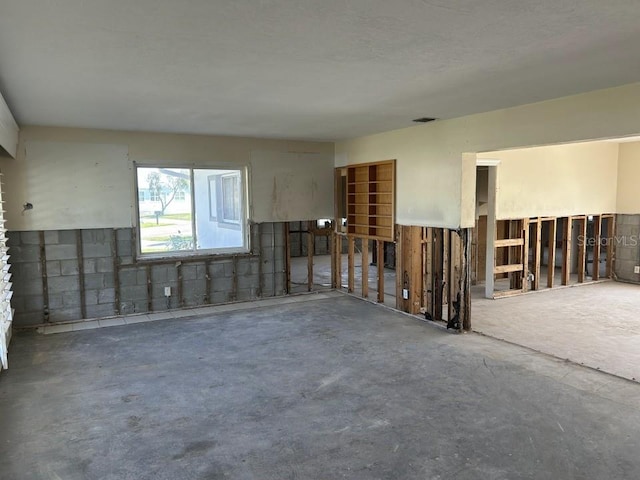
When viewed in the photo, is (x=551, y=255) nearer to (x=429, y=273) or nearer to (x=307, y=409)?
(x=429, y=273)

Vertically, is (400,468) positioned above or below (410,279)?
below

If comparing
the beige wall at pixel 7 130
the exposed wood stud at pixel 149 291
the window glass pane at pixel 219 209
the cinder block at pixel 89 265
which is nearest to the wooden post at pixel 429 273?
the window glass pane at pixel 219 209

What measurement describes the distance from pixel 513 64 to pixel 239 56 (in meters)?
1.97

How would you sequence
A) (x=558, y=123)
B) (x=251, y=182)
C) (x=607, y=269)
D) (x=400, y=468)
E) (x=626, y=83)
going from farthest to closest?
(x=607, y=269)
(x=251, y=182)
(x=558, y=123)
(x=626, y=83)
(x=400, y=468)

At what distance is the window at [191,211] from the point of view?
6.66 metres

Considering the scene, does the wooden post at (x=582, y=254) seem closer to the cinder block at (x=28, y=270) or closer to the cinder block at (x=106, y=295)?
the cinder block at (x=106, y=295)

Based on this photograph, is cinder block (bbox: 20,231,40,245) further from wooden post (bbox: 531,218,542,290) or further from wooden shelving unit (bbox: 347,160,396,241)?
wooden post (bbox: 531,218,542,290)

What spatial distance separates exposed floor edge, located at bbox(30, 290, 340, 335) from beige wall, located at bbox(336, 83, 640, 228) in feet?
7.31

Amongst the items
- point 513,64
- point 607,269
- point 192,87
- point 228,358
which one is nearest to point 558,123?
point 513,64

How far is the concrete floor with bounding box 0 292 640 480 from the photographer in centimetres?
279

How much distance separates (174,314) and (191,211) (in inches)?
64.2

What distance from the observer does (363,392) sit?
3830 mm

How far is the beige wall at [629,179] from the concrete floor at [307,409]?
5690 millimetres

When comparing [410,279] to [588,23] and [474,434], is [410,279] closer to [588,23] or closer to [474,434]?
[474,434]
